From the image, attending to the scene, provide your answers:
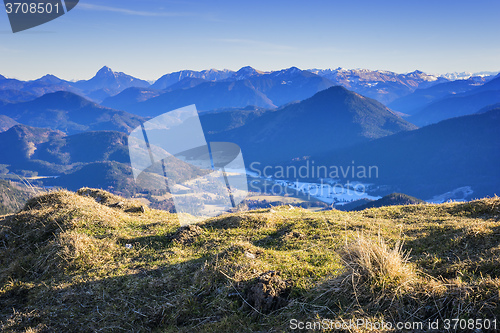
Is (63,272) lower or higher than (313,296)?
lower

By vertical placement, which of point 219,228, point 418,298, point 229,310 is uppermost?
point 418,298

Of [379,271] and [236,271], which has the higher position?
[379,271]

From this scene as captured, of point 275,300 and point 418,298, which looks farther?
point 275,300

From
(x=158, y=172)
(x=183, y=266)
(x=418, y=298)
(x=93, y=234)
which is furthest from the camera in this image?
(x=158, y=172)

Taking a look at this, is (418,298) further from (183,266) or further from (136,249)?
(136,249)

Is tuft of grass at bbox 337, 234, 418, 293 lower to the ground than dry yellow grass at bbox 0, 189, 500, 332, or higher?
higher

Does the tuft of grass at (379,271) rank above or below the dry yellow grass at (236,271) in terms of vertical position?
above

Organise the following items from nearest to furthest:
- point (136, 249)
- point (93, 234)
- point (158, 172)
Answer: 1. point (136, 249)
2. point (93, 234)
3. point (158, 172)

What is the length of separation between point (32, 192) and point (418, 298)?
→ 12303 mm

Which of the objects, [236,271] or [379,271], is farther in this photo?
[236,271]

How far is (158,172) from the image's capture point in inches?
411

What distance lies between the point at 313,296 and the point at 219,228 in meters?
4.77

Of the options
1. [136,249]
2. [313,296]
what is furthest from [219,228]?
[313,296]

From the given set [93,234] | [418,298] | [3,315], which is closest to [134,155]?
[93,234]
